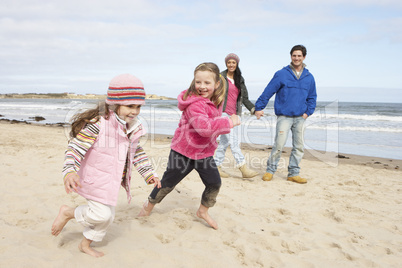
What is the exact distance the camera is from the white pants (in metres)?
2.43

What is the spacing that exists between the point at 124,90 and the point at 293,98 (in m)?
3.66

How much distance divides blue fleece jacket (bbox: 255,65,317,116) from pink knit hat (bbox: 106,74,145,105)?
11.0 ft

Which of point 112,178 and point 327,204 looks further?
point 327,204

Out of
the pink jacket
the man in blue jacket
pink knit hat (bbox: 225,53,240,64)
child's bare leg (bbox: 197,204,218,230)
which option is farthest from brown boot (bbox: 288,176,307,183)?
the pink jacket

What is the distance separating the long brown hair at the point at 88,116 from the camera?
2.39 meters

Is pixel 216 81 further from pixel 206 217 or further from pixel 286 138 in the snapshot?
pixel 286 138

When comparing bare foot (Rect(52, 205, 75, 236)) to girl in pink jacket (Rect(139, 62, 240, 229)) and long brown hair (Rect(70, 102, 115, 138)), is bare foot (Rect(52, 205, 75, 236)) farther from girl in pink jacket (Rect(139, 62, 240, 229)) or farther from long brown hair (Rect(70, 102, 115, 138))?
girl in pink jacket (Rect(139, 62, 240, 229))

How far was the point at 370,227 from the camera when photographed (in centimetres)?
354

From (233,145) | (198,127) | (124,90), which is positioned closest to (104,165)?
(124,90)

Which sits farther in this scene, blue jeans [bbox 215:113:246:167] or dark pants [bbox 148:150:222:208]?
blue jeans [bbox 215:113:246:167]

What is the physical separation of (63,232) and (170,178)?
1.13 metres

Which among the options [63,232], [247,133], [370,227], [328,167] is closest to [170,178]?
[63,232]

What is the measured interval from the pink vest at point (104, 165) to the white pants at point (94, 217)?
6 centimetres

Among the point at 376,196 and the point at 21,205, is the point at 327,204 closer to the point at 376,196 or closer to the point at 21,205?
the point at 376,196
